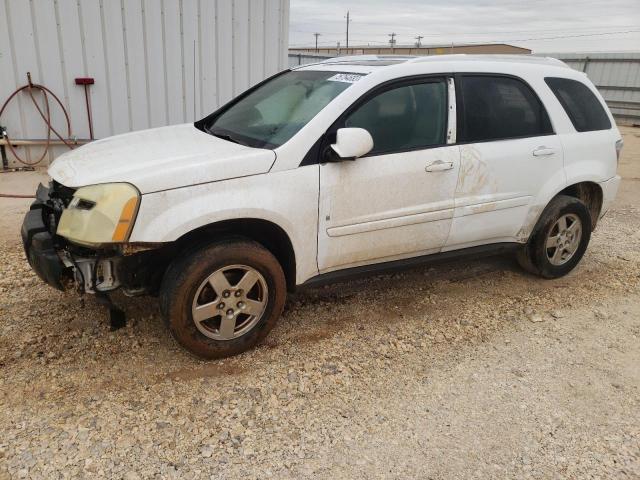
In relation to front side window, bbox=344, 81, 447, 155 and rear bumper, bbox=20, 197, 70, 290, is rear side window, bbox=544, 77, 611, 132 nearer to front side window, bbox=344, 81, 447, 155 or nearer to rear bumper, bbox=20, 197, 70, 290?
front side window, bbox=344, 81, 447, 155

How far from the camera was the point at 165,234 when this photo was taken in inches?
112

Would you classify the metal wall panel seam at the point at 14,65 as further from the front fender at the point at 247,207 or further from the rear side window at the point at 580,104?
the rear side window at the point at 580,104

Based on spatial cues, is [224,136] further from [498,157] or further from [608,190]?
[608,190]

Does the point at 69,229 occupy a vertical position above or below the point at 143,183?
below

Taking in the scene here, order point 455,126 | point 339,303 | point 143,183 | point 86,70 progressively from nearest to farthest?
point 143,183
point 455,126
point 339,303
point 86,70

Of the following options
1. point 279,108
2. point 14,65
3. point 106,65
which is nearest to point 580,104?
point 279,108

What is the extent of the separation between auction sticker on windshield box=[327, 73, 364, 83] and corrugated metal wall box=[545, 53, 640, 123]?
18.7 meters

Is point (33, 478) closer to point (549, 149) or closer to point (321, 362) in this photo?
point (321, 362)

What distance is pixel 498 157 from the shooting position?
3906 millimetres

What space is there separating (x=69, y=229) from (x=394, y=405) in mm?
2045

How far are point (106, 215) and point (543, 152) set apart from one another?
3.25 m

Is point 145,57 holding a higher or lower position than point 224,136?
higher

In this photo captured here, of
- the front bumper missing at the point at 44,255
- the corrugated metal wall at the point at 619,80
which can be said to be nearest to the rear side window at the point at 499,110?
the front bumper missing at the point at 44,255

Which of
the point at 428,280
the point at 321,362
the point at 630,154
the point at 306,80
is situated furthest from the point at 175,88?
the point at 630,154
